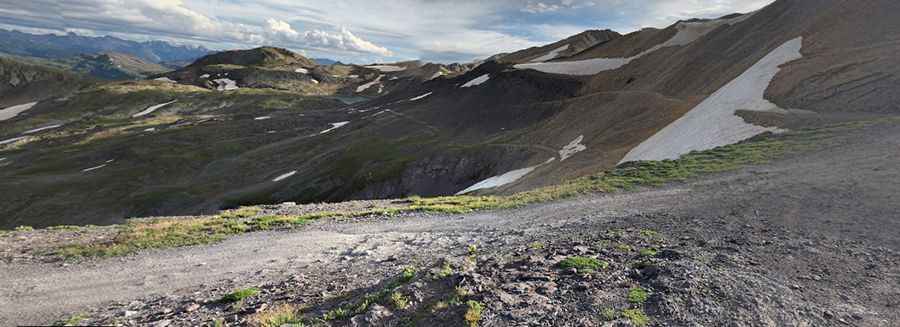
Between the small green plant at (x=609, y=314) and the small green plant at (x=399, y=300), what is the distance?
4.60 meters

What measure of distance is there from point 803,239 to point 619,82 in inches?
2590

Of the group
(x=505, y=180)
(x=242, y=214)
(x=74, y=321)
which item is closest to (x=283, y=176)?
(x=505, y=180)

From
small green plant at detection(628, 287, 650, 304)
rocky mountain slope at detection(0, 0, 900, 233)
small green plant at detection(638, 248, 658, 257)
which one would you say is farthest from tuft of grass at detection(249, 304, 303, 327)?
rocky mountain slope at detection(0, 0, 900, 233)

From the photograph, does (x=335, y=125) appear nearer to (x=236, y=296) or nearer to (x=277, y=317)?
(x=236, y=296)

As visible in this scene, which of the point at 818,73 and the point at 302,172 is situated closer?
the point at 818,73

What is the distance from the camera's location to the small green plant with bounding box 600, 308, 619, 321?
954 centimetres

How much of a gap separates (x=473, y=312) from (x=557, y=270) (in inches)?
136

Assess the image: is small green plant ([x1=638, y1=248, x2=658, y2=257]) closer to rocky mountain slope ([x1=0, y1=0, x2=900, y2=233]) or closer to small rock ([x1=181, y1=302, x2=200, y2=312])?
small rock ([x1=181, y1=302, x2=200, y2=312])

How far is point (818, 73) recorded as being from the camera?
3622 centimetres

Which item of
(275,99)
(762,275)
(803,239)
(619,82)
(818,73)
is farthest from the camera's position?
(275,99)

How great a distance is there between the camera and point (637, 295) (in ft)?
33.9

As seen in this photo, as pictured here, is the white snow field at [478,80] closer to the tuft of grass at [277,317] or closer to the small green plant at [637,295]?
the small green plant at [637,295]

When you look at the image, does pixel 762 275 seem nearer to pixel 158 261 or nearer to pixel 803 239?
pixel 803 239

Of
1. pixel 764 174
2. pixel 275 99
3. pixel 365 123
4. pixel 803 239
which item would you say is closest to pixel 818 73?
pixel 764 174
